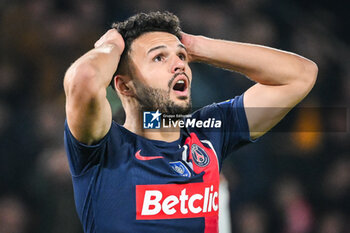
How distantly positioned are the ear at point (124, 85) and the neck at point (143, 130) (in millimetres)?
69

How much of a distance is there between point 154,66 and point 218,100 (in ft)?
6.93

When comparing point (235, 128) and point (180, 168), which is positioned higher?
point (235, 128)

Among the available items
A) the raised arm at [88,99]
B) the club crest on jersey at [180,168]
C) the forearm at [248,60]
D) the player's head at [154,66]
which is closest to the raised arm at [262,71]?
the forearm at [248,60]

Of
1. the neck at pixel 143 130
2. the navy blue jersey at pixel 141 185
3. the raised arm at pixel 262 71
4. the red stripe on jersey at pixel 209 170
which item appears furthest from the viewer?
the raised arm at pixel 262 71

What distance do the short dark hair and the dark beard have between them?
0.50 feet

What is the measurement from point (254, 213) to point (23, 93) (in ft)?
7.65

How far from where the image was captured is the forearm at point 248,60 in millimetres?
1891

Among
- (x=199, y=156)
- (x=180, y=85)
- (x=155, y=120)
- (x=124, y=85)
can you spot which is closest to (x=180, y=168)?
(x=199, y=156)

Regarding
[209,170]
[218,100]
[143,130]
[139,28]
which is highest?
[218,100]

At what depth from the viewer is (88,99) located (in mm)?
1390

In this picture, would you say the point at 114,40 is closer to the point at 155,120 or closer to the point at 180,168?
the point at 155,120

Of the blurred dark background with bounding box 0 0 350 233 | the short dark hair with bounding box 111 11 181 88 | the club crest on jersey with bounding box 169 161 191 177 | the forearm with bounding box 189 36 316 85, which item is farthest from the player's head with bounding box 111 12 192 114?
the blurred dark background with bounding box 0 0 350 233

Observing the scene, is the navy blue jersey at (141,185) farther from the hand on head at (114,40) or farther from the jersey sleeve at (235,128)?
the hand on head at (114,40)

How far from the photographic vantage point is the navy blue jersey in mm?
1518
